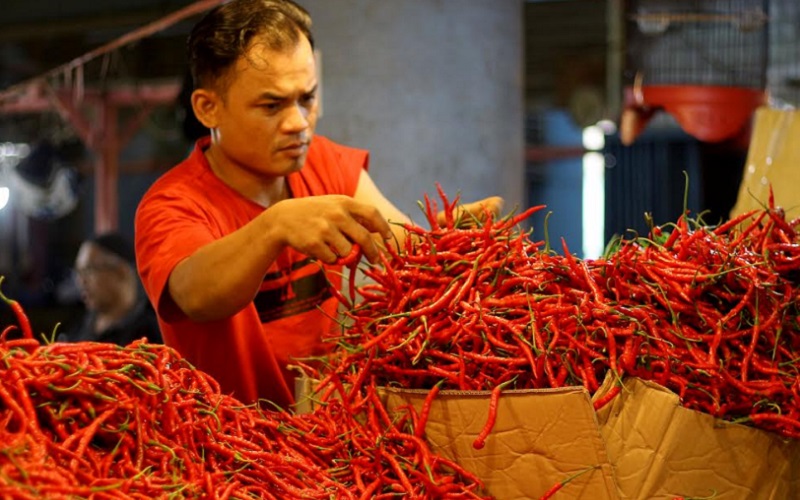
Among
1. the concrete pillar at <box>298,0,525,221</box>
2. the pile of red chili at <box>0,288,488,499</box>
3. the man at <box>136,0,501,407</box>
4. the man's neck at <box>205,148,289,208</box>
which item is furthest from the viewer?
the concrete pillar at <box>298,0,525,221</box>

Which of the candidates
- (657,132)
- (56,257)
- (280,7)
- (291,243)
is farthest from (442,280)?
(56,257)

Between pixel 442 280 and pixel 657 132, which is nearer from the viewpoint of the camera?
pixel 442 280

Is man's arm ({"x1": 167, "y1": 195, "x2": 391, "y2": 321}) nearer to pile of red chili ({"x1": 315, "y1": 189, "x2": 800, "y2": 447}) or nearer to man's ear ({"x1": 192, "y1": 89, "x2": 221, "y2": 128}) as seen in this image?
pile of red chili ({"x1": 315, "y1": 189, "x2": 800, "y2": 447})

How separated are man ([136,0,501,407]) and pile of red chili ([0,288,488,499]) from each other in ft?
0.73

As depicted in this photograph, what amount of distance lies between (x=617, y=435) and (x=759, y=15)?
3.78 meters

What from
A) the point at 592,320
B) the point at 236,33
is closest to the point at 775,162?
the point at 592,320

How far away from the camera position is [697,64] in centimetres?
486

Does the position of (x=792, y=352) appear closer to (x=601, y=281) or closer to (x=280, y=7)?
(x=601, y=281)

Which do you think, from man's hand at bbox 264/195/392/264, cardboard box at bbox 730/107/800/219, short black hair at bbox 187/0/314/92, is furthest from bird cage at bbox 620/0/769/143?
man's hand at bbox 264/195/392/264

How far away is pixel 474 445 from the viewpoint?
1294 millimetres

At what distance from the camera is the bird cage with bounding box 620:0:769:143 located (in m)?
4.43

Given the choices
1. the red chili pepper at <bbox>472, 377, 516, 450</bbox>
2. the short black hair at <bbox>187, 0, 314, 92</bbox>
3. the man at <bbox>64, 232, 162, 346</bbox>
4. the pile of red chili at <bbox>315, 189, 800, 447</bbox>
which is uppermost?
the short black hair at <bbox>187, 0, 314, 92</bbox>

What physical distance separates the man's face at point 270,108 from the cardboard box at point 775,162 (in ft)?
3.52

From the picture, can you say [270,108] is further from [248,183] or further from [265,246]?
[265,246]
